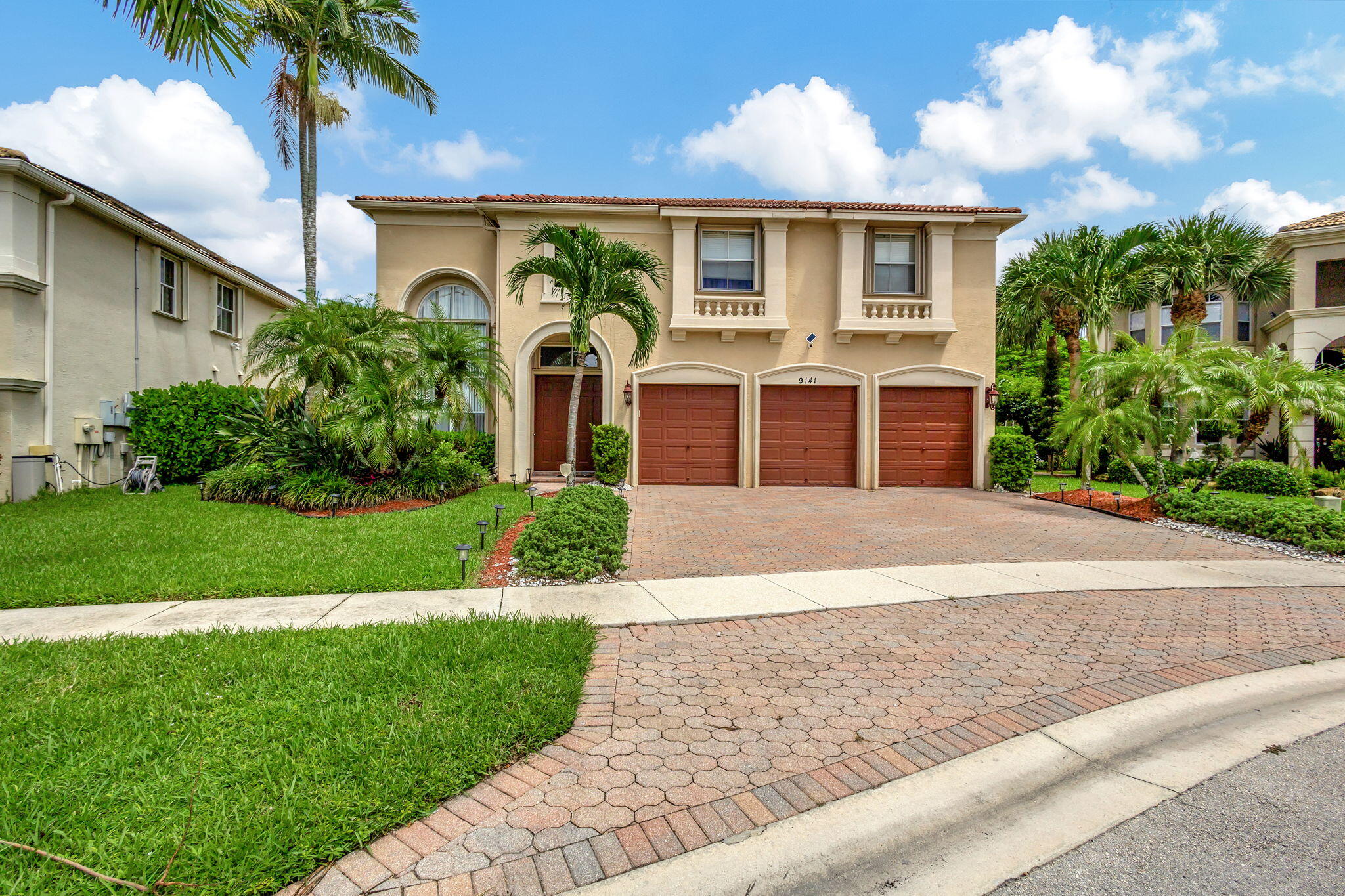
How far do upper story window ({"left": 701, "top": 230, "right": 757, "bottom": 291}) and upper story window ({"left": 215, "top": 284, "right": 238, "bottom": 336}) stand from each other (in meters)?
13.8

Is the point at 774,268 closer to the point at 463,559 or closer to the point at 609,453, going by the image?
the point at 609,453

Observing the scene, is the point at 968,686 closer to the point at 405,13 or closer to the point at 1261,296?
the point at 405,13

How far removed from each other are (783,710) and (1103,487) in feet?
64.8

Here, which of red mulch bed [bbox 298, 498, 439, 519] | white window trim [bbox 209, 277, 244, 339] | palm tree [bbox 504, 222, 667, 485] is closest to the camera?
red mulch bed [bbox 298, 498, 439, 519]

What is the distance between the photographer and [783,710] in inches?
159

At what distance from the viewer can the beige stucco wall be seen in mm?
17234

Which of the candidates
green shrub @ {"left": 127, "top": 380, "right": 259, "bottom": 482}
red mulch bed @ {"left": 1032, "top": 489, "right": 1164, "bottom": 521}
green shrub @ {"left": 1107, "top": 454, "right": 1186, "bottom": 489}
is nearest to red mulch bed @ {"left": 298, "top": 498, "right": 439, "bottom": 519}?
green shrub @ {"left": 127, "top": 380, "right": 259, "bottom": 482}

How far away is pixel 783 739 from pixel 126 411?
17155 millimetres

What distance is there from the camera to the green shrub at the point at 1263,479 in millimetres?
16766

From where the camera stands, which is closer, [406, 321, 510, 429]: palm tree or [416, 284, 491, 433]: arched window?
[406, 321, 510, 429]: palm tree

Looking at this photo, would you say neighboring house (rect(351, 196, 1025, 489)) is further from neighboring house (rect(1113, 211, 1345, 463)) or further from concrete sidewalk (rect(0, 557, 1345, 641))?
neighboring house (rect(1113, 211, 1345, 463))


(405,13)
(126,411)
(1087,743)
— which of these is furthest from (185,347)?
(1087,743)

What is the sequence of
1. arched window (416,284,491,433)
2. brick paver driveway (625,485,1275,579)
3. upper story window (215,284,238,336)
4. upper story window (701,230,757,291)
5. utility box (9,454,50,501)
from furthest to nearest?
upper story window (215,284,238,336) < arched window (416,284,491,433) < upper story window (701,230,757,291) < utility box (9,454,50,501) < brick paver driveway (625,485,1275,579)

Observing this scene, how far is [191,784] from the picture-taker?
9.78 feet
